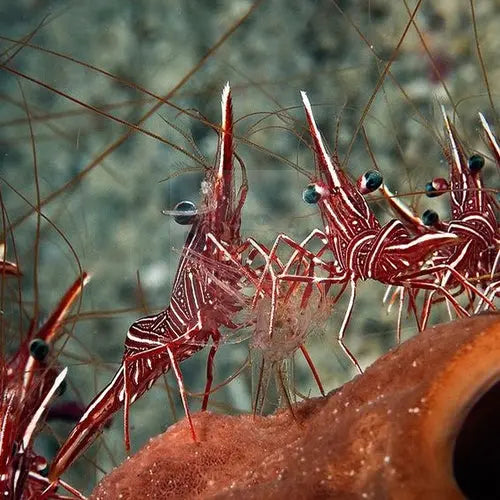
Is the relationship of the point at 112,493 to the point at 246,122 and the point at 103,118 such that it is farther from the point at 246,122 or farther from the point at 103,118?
the point at 103,118

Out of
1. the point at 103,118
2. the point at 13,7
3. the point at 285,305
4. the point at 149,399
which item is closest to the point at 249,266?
the point at 285,305

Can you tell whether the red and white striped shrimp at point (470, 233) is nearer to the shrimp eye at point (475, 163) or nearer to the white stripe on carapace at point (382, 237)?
the shrimp eye at point (475, 163)

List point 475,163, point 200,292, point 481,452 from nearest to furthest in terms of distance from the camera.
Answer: point 481,452, point 200,292, point 475,163

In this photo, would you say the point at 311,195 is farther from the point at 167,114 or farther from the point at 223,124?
the point at 167,114

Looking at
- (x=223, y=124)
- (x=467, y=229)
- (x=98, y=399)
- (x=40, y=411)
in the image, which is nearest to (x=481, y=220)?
(x=467, y=229)

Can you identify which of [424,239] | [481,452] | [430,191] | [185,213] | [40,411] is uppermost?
[430,191]

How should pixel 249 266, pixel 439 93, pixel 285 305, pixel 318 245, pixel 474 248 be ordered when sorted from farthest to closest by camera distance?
pixel 439 93
pixel 318 245
pixel 474 248
pixel 249 266
pixel 285 305

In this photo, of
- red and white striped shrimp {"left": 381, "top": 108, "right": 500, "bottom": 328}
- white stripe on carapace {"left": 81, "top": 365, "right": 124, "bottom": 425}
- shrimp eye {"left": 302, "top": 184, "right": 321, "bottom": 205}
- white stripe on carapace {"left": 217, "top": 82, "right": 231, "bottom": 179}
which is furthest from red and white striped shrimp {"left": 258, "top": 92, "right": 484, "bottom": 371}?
white stripe on carapace {"left": 81, "top": 365, "right": 124, "bottom": 425}
